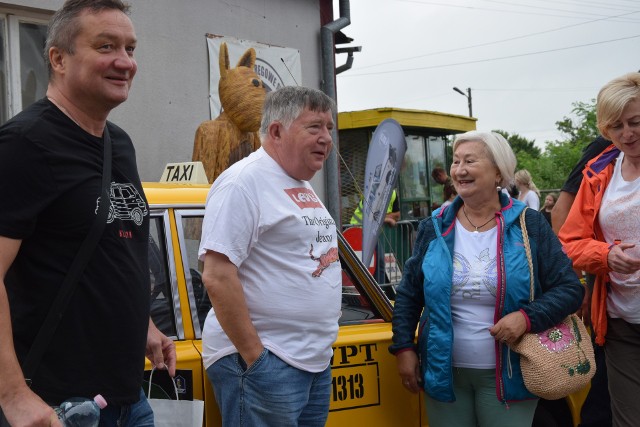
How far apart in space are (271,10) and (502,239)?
6677 millimetres

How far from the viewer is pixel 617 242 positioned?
11.0ft

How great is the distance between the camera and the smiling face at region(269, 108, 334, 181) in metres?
2.84

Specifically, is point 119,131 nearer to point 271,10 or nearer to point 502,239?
point 502,239

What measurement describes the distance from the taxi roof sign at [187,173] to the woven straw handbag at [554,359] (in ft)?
5.95

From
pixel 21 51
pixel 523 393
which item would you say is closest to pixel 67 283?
pixel 523 393

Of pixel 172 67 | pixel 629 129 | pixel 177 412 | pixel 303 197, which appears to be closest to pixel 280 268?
pixel 303 197

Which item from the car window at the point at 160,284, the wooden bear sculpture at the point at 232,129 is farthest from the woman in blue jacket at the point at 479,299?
the wooden bear sculpture at the point at 232,129

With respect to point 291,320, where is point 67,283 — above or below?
above

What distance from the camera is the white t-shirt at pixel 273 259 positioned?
2.67 m

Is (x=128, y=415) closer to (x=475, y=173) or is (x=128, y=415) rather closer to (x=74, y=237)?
(x=74, y=237)

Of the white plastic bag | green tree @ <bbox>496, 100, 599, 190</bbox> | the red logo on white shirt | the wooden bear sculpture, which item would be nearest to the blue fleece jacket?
Answer: the red logo on white shirt

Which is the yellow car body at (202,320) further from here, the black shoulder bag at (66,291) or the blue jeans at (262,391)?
the black shoulder bag at (66,291)

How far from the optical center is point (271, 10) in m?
9.42

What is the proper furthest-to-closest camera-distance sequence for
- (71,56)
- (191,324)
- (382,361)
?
(382,361) < (191,324) < (71,56)
